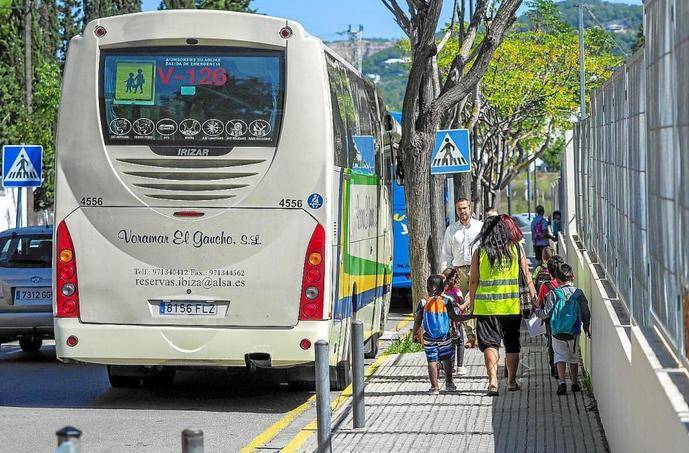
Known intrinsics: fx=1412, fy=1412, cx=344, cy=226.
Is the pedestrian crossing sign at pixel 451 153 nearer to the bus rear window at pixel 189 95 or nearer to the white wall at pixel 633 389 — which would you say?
the white wall at pixel 633 389

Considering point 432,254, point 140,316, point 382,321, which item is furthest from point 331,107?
point 432,254

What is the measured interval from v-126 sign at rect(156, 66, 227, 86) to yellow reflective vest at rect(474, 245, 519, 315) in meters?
2.84

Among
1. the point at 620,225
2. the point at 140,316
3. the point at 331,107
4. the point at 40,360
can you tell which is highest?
the point at 331,107

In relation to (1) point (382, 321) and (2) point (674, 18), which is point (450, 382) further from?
(2) point (674, 18)

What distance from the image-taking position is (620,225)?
33.0 ft

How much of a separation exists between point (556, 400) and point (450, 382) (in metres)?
1.12

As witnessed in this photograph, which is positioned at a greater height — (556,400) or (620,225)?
(620,225)

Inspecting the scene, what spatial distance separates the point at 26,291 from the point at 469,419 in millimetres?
7000

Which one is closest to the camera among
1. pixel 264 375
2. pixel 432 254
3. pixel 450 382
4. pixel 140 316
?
pixel 140 316

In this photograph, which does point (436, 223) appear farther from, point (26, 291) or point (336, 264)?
point (336, 264)


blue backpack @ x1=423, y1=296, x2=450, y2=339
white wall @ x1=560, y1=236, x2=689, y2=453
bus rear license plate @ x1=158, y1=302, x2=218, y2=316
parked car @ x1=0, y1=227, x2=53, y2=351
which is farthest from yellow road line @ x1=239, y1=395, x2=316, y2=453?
parked car @ x1=0, y1=227, x2=53, y2=351

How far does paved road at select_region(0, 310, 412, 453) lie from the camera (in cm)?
1080

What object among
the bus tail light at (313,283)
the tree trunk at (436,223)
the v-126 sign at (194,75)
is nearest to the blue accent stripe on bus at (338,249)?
the bus tail light at (313,283)

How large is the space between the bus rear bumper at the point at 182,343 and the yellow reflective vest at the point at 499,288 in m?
1.52
